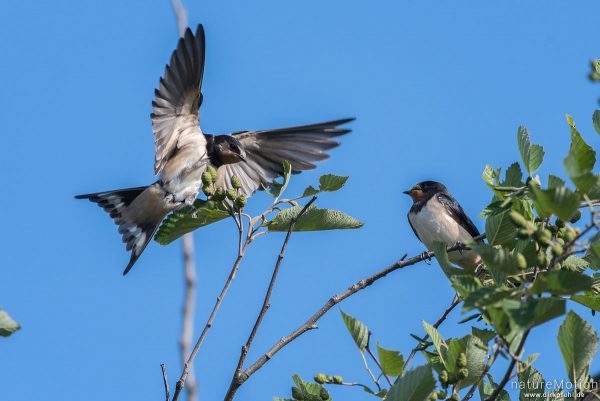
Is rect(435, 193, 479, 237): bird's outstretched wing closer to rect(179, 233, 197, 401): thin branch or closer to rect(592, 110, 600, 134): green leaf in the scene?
rect(179, 233, 197, 401): thin branch

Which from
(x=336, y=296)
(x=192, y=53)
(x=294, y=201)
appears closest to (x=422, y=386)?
(x=336, y=296)

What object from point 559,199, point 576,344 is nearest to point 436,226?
point 576,344

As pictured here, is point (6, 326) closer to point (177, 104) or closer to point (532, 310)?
point (532, 310)

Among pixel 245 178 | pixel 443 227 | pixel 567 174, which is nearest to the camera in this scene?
pixel 567 174

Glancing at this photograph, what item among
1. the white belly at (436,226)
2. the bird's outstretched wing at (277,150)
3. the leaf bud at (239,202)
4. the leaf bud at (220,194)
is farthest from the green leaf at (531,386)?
the white belly at (436,226)

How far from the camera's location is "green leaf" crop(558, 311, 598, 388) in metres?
2.26

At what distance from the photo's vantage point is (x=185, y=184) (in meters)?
5.23

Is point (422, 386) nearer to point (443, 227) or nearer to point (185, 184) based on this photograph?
point (185, 184)

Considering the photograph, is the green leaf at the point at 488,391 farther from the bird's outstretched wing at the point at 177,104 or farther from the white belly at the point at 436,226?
the white belly at the point at 436,226

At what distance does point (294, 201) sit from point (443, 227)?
3121 mm

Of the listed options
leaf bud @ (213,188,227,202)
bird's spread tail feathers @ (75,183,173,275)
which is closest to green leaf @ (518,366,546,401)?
leaf bud @ (213,188,227,202)

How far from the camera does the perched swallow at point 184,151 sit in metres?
5.12

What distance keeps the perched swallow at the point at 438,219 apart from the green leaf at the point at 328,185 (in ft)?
9.48

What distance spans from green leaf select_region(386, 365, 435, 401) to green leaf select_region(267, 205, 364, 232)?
2.79ft
